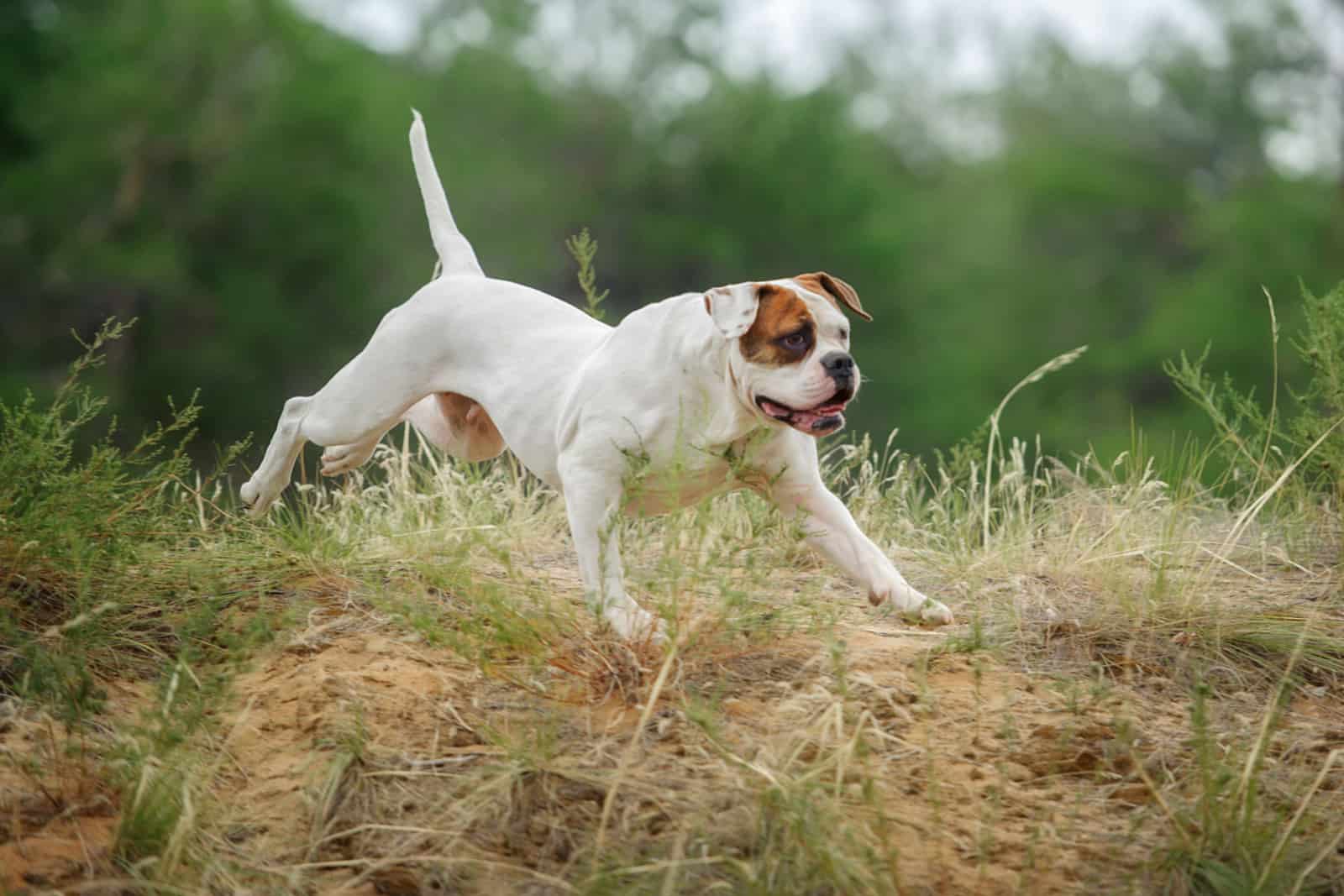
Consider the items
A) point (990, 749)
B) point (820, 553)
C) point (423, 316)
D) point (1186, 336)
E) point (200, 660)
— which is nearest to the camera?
point (990, 749)

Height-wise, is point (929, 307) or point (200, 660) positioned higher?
→ point (200, 660)

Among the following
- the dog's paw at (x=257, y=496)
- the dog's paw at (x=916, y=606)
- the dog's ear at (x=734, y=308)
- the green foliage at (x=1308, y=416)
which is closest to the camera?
the dog's ear at (x=734, y=308)

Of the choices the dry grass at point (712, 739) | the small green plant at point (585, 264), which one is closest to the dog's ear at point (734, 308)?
the dry grass at point (712, 739)

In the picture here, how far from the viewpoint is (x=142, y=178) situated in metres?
27.9

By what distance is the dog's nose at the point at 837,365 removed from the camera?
168 inches

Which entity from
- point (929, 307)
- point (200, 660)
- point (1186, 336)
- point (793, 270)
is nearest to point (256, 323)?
point (793, 270)

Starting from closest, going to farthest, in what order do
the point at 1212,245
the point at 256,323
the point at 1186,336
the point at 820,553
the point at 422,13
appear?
the point at 820,553, the point at 256,323, the point at 1186,336, the point at 1212,245, the point at 422,13

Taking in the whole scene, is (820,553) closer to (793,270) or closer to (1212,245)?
(793,270)

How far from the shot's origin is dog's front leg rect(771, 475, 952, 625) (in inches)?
182

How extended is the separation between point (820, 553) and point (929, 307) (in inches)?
1282

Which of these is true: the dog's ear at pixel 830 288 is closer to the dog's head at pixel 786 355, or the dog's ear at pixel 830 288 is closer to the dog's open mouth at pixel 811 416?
the dog's head at pixel 786 355

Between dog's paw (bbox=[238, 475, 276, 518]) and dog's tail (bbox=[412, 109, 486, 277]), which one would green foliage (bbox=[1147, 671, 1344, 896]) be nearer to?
dog's tail (bbox=[412, 109, 486, 277])

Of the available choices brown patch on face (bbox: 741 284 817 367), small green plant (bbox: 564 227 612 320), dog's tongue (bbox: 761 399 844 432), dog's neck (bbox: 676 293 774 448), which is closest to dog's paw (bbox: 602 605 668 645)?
dog's neck (bbox: 676 293 774 448)

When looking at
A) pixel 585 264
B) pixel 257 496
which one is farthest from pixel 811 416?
pixel 257 496
